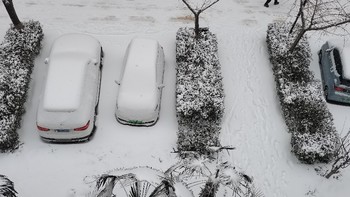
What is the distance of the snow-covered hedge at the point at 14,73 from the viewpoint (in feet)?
42.5

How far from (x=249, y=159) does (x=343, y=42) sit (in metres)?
6.10

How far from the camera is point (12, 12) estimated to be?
49.7 feet

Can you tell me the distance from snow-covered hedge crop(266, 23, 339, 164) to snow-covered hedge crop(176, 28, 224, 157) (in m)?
2.20

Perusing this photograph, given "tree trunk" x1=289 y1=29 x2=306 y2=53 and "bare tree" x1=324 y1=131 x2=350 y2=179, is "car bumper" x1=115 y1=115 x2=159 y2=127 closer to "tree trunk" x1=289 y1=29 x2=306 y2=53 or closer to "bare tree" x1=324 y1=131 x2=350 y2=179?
"bare tree" x1=324 y1=131 x2=350 y2=179

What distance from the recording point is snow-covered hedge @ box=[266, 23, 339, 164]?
1299 cm

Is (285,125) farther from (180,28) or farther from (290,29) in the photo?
(180,28)

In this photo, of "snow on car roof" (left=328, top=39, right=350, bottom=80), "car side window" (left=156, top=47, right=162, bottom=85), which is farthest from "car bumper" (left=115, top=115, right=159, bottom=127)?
"snow on car roof" (left=328, top=39, right=350, bottom=80)

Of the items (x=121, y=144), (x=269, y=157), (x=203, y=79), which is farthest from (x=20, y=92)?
(x=269, y=157)

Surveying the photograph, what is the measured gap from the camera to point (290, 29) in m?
16.2

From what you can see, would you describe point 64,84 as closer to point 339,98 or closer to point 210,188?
point 210,188

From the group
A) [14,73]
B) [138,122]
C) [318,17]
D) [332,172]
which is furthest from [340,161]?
[14,73]

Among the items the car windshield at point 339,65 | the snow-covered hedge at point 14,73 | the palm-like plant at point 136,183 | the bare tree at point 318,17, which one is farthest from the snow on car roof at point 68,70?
the car windshield at point 339,65

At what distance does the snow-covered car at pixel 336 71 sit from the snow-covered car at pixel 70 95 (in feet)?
26.4

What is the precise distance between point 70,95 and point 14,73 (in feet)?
8.70
